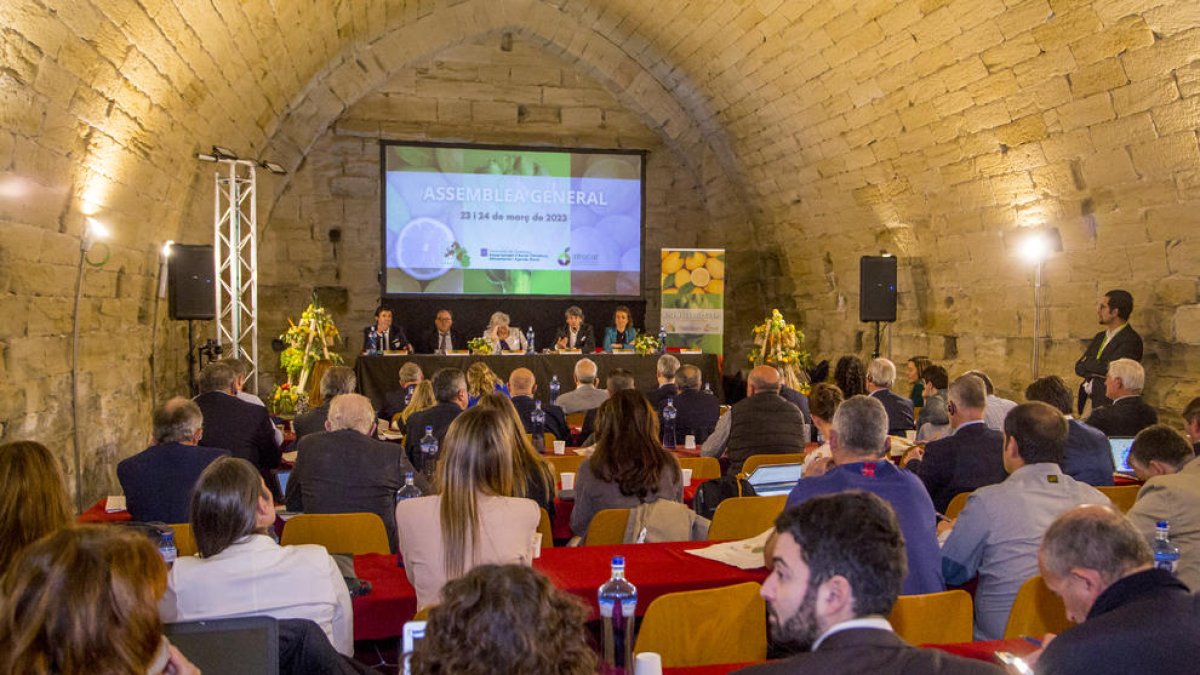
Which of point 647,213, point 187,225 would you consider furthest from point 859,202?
point 187,225

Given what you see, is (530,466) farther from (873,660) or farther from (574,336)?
(574,336)

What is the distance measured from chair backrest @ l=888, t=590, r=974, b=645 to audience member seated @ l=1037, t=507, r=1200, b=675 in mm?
460

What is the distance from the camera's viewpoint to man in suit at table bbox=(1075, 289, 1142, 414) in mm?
7078

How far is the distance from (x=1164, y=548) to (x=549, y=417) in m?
3.94

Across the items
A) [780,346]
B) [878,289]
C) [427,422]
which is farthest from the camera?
[780,346]

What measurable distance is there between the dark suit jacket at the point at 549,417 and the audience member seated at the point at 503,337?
4189 millimetres

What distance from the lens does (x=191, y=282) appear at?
9016 millimetres

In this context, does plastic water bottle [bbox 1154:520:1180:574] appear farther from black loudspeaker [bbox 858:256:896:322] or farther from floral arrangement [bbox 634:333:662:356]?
floral arrangement [bbox 634:333:662:356]

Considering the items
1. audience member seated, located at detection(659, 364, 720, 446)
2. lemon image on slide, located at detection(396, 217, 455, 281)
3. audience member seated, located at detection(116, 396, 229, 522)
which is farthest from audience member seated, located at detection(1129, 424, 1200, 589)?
lemon image on slide, located at detection(396, 217, 455, 281)

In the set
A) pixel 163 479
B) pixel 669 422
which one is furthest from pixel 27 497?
pixel 669 422

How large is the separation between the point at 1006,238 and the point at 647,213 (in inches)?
220

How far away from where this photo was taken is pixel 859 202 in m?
10.6

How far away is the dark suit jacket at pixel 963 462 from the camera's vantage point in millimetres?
4523

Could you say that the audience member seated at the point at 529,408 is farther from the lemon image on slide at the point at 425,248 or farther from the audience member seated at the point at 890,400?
the lemon image on slide at the point at 425,248
